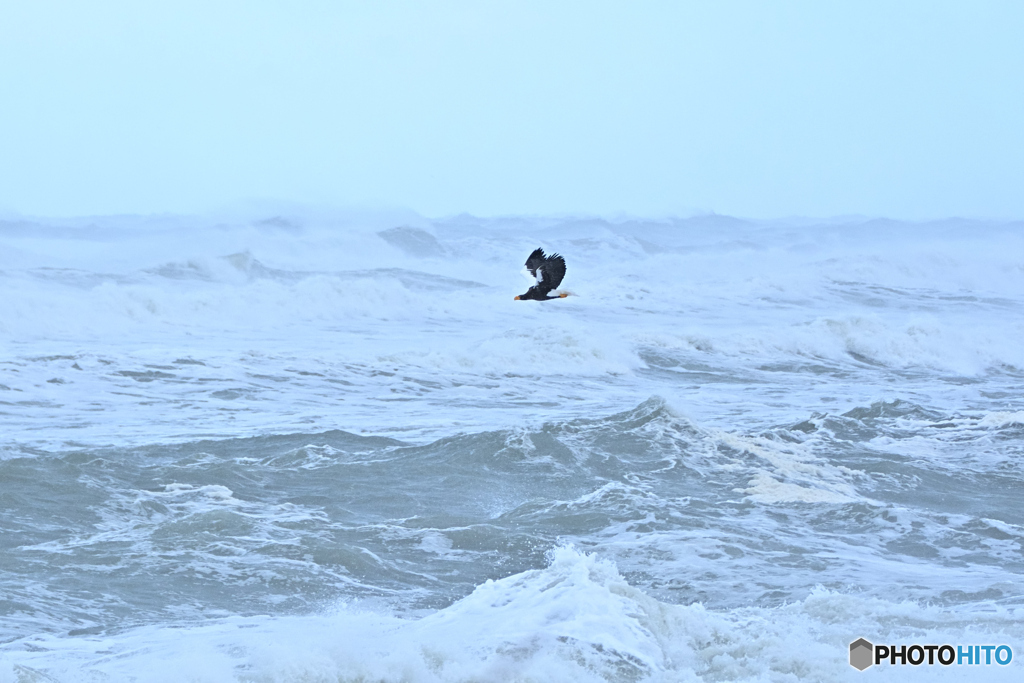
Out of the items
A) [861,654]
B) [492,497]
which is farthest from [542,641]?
[492,497]

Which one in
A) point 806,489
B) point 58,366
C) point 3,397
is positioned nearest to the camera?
point 806,489

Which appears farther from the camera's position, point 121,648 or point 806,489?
point 806,489

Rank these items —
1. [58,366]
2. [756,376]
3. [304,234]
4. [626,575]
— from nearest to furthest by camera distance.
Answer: [626,575]
[58,366]
[756,376]
[304,234]

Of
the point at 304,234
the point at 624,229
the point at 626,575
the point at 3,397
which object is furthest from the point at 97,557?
the point at 624,229

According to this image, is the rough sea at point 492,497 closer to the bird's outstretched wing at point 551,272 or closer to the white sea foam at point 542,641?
the white sea foam at point 542,641

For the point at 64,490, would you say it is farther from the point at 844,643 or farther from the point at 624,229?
the point at 624,229

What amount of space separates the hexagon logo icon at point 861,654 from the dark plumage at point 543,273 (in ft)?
12.5

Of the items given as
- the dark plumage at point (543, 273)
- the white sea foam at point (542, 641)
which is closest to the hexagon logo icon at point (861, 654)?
the white sea foam at point (542, 641)

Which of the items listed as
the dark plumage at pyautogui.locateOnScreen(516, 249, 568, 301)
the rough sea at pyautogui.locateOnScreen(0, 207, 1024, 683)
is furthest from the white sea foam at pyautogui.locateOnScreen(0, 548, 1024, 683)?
the dark plumage at pyautogui.locateOnScreen(516, 249, 568, 301)

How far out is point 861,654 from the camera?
473 centimetres

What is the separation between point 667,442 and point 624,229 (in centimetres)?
4712

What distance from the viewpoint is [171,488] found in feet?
25.8

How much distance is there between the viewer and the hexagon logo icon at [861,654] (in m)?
4.61

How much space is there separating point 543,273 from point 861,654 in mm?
4072
